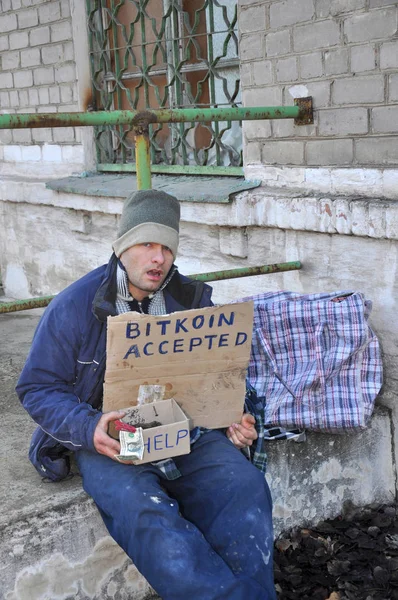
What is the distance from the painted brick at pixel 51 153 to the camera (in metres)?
5.89

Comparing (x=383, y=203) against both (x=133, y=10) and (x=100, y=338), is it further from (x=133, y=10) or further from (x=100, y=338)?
(x=133, y=10)

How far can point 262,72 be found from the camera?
13.6 ft

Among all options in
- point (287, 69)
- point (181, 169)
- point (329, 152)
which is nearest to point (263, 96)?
point (287, 69)

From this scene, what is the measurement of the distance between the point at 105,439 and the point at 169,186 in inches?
100

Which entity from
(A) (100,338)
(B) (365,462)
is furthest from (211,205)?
(A) (100,338)

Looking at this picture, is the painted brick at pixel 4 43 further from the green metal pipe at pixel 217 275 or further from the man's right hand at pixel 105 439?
the man's right hand at pixel 105 439

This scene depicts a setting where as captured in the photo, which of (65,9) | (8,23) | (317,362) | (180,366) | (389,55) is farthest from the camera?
(8,23)

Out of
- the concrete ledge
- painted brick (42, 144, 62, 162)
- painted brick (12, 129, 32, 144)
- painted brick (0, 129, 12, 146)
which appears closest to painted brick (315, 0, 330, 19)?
the concrete ledge

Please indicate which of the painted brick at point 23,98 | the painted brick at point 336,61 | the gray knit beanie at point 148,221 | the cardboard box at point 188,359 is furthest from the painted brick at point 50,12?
the cardboard box at point 188,359

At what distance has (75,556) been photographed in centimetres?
274

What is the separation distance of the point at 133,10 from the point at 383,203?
254 centimetres

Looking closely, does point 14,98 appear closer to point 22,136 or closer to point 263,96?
point 22,136

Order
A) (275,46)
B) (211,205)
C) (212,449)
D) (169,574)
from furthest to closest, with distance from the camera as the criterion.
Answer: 1. (211,205)
2. (275,46)
3. (212,449)
4. (169,574)

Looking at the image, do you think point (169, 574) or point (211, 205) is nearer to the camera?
point (169, 574)
